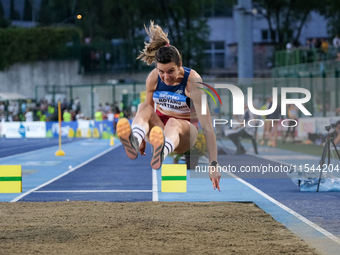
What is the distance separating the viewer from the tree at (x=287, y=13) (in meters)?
45.3

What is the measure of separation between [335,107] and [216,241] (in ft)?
43.6

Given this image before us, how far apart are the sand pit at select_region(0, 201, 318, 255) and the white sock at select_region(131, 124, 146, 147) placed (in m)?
1.50

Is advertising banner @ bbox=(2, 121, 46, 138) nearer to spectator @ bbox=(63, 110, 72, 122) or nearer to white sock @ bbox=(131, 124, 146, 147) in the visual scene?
spectator @ bbox=(63, 110, 72, 122)

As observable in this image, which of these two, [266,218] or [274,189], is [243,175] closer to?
[274,189]

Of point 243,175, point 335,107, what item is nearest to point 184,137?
point 243,175

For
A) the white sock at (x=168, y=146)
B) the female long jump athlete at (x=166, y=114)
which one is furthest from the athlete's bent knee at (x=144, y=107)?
the white sock at (x=168, y=146)

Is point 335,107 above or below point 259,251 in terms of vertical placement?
above

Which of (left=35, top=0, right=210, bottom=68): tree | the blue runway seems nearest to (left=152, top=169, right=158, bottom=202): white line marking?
the blue runway

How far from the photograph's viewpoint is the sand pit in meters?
6.79

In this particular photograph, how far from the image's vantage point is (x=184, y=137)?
6297 mm

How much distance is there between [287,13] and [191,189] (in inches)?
1436

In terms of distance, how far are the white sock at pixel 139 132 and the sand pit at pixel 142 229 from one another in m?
1.50

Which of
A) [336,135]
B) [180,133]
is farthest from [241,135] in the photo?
[180,133]

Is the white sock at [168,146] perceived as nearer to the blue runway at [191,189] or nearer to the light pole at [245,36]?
the blue runway at [191,189]
